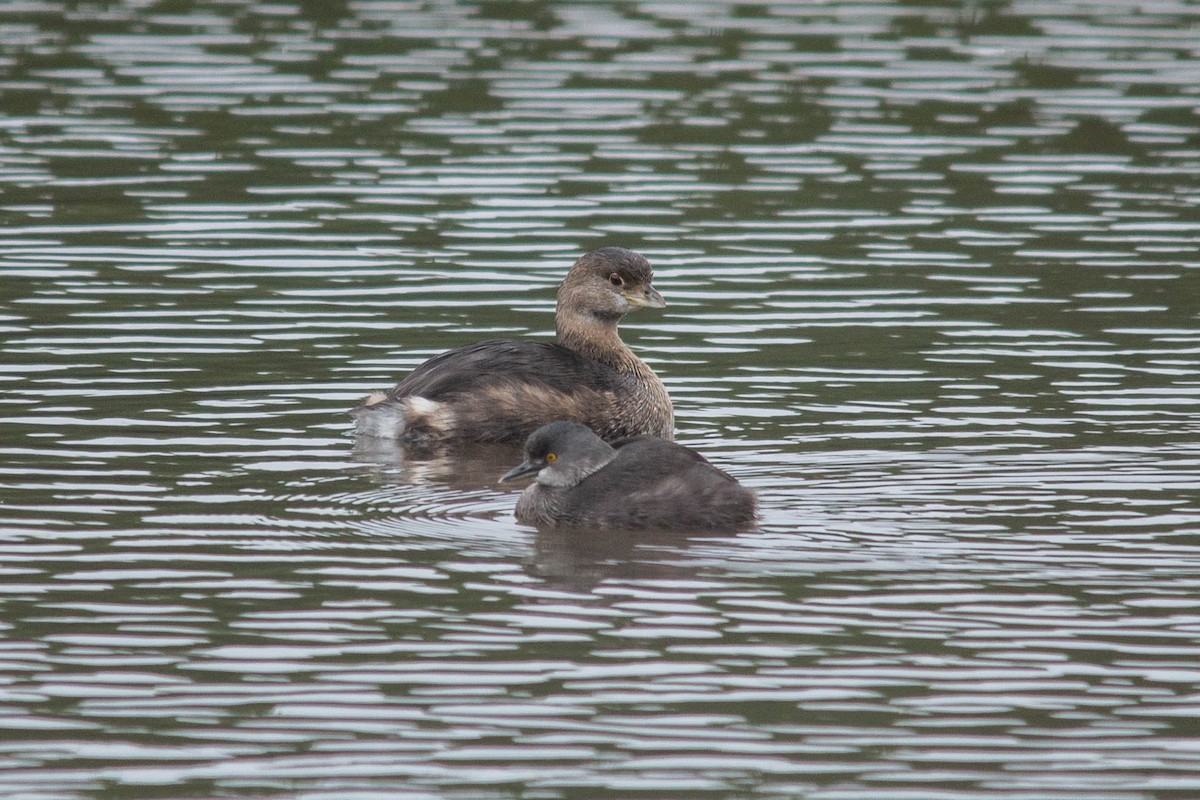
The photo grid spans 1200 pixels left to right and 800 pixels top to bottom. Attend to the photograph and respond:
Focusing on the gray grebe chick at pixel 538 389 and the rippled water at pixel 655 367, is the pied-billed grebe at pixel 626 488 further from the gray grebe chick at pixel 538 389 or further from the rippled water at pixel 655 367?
the gray grebe chick at pixel 538 389

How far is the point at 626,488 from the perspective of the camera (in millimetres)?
9930

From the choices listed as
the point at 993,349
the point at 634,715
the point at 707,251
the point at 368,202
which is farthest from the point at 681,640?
the point at 368,202

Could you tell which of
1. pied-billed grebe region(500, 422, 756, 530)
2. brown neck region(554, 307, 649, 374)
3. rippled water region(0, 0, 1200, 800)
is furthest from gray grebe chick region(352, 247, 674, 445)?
pied-billed grebe region(500, 422, 756, 530)

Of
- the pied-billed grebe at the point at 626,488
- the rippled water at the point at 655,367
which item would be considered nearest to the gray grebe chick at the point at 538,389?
the rippled water at the point at 655,367

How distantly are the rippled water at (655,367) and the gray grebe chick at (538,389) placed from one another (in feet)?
0.79

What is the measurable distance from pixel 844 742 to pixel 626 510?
9.78ft

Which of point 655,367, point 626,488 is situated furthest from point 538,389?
point 626,488

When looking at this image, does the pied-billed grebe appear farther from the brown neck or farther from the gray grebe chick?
the brown neck

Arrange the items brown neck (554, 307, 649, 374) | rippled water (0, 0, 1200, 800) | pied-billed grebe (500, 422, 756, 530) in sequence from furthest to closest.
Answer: brown neck (554, 307, 649, 374), pied-billed grebe (500, 422, 756, 530), rippled water (0, 0, 1200, 800)

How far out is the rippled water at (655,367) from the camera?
721 centimetres

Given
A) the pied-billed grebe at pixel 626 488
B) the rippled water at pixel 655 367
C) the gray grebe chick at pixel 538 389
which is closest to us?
the rippled water at pixel 655 367

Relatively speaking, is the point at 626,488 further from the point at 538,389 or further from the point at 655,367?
the point at 655,367

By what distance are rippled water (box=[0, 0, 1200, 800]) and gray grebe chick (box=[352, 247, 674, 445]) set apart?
0.24m

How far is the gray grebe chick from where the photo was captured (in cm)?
1193
